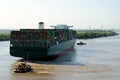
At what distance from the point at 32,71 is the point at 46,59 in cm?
1064

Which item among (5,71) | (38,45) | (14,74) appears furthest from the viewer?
(38,45)

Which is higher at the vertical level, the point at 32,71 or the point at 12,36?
the point at 12,36

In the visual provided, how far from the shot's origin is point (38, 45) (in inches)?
1499

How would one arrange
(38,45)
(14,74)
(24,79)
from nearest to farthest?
(24,79)
(14,74)
(38,45)

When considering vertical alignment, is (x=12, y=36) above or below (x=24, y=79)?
above

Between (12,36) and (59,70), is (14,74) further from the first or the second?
(12,36)

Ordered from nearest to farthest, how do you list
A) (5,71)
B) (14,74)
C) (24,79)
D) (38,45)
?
(24,79) < (14,74) < (5,71) < (38,45)

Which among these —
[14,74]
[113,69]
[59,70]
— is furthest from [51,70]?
[113,69]

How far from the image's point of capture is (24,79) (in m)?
25.5

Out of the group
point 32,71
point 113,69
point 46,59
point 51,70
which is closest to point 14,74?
point 32,71

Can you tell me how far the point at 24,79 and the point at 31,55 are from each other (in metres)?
12.8

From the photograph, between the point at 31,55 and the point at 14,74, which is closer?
the point at 14,74

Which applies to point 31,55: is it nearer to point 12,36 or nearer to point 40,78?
point 12,36

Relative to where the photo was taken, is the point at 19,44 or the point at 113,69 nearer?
the point at 113,69
